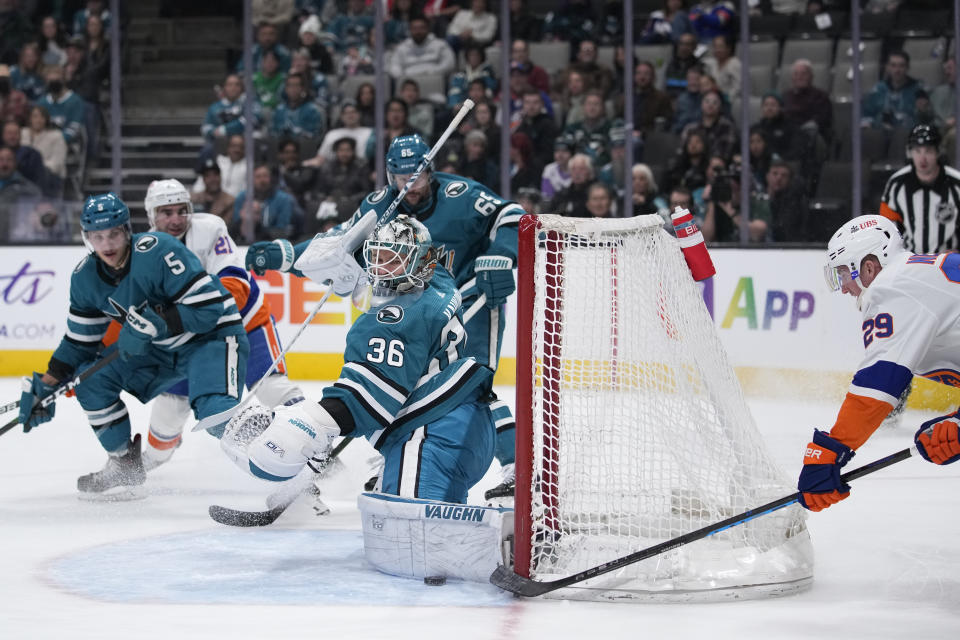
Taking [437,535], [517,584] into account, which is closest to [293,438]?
[437,535]

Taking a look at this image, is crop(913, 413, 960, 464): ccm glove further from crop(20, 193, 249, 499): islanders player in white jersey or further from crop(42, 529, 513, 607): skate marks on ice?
crop(20, 193, 249, 499): islanders player in white jersey

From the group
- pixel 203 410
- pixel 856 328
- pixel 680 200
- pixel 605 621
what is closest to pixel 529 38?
pixel 680 200

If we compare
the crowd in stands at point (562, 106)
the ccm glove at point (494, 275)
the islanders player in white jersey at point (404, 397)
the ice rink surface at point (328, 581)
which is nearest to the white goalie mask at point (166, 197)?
the ice rink surface at point (328, 581)

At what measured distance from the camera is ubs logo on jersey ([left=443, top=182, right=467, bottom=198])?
13.8 ft

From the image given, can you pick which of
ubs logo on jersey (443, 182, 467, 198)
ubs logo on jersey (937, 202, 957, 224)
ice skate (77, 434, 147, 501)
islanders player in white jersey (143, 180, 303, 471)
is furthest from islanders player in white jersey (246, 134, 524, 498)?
ubs logo on jersey (937, 202, 957, 224)

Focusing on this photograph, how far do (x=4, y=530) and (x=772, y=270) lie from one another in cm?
387

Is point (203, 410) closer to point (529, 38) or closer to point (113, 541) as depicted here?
point (113, 541)

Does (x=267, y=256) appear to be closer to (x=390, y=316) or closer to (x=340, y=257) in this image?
(x=340, y=257)

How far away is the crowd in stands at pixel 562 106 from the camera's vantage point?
23.4 ft

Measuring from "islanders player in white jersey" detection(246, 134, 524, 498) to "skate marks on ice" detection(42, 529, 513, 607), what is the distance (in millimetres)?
781

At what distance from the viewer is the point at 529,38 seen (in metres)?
7.92

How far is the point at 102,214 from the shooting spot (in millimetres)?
3906

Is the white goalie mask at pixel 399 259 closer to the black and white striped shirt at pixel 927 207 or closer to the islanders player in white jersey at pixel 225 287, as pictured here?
the islanders player in white jersey at pixel 225 287

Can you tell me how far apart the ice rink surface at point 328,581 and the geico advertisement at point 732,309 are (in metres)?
1.66
